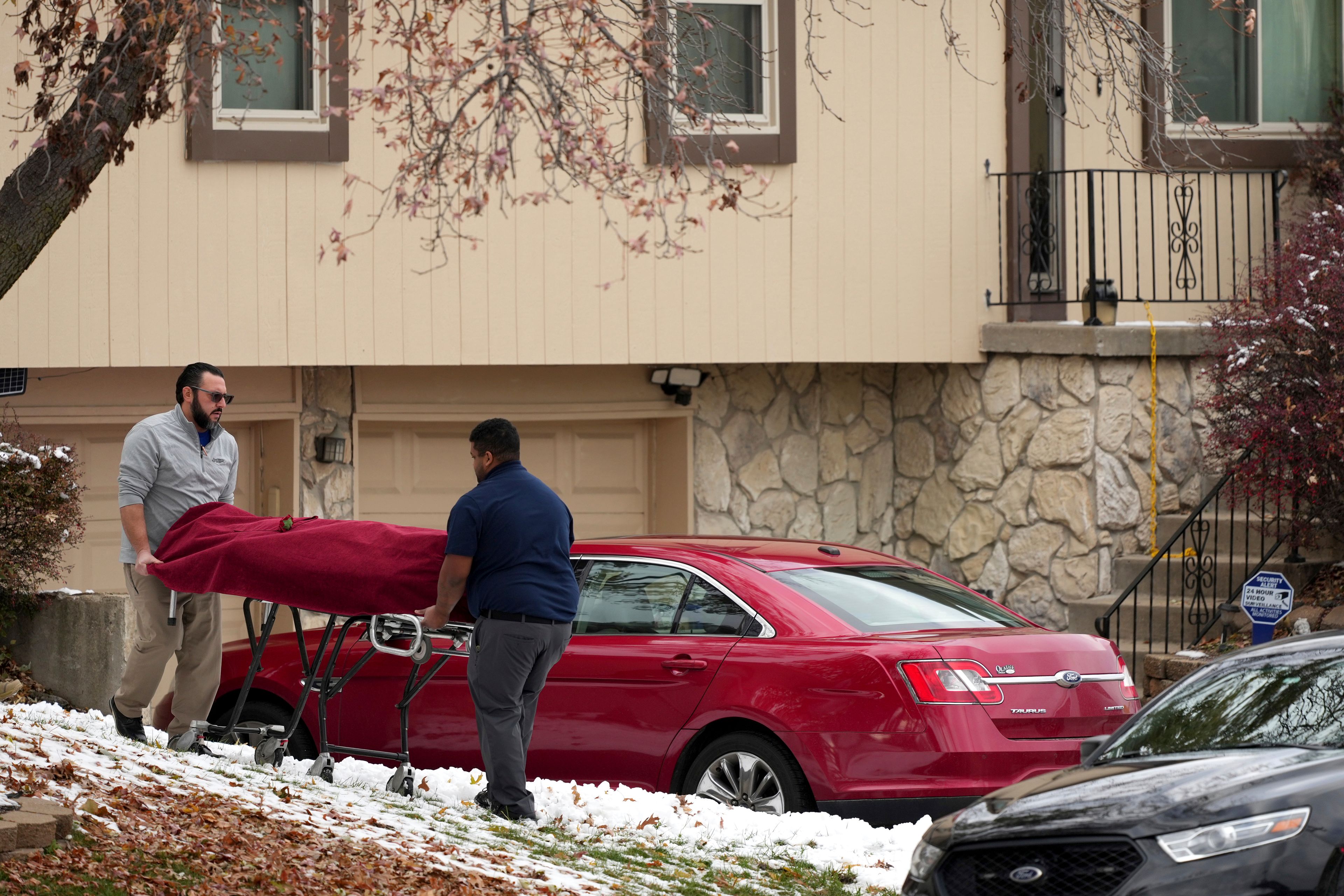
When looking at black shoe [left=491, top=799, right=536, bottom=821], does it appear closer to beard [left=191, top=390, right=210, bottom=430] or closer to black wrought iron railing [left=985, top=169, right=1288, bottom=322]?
beard [left=191, top=390, right=210, bottom=430]

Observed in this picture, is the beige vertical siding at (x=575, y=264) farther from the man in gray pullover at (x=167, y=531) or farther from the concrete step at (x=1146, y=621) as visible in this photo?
the man in gray pullover at (x=167, y=531)

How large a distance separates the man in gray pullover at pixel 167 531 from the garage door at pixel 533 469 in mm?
4762

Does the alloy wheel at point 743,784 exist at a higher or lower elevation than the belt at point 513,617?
lower

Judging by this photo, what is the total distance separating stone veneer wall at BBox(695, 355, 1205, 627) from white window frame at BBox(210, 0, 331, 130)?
12.4 ft

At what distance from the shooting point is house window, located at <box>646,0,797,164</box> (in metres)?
12.3

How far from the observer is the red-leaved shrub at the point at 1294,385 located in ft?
34.8

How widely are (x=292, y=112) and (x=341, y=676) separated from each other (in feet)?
16.2

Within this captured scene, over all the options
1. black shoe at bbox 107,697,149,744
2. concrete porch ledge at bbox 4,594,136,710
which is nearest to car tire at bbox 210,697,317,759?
black shoe at bbox 107,697,149,744

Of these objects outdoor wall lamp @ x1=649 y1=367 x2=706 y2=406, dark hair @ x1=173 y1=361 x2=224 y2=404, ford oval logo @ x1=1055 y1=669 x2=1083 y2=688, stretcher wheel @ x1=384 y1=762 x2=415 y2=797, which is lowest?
stretcher wheel @ x1=384 y1=762 x2=415 y2=797

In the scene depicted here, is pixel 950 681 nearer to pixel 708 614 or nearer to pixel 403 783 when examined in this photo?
pixel 708 614

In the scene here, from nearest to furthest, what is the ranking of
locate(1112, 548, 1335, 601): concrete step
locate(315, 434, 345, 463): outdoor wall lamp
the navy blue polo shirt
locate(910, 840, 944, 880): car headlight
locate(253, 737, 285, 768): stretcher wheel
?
1. locate(910, 840, 944, 880): car headlight
2. the navy blue polo shirt
3. locate(253, 737, 285, 768): stretcher wheel
4. locate(1112, 548, 1335, 601): concrete step
5. locate(315, 434, 345, 463): outdoor wall lamp

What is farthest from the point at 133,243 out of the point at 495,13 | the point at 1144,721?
the point at 1144,721

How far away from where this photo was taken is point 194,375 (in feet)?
26.0

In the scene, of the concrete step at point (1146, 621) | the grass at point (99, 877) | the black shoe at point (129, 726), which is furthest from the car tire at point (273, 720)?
the concrete step at point (1146, 621)
